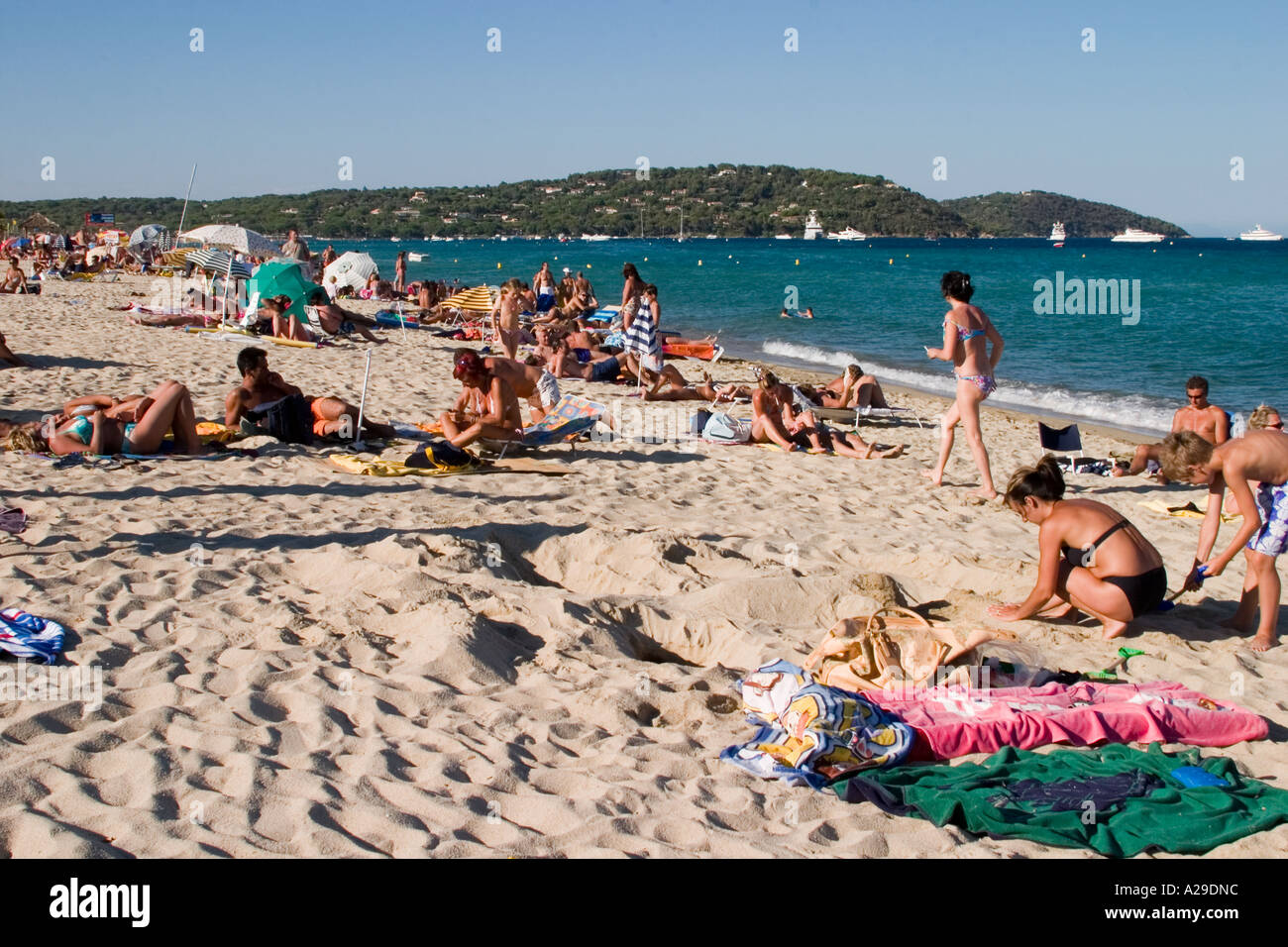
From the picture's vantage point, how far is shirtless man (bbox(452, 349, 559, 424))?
7426 millimetres

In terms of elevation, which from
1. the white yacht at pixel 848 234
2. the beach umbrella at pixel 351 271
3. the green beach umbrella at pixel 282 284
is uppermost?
the white yacht at pixel 848 234

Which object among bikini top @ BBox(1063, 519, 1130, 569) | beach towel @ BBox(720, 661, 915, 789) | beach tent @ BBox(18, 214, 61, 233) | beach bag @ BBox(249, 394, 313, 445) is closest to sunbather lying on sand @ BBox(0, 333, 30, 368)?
beach bag @ BBox(249, 394, 313, 445)

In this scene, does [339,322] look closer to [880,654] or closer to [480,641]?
[480,641]

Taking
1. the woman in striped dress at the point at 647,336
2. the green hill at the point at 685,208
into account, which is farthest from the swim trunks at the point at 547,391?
the green hill at the point at 685,208

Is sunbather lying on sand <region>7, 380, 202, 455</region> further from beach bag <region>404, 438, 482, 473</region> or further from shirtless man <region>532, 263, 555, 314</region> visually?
shirtless man <region>532, 263, 555, 314</region>

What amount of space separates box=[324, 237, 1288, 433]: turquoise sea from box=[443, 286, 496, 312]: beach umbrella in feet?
16.5

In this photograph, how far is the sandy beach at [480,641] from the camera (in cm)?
274

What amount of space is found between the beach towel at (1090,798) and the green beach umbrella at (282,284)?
1205cm

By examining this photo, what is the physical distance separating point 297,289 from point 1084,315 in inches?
885

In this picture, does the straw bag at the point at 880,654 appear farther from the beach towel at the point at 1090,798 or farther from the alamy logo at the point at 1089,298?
the alamy logo at the point at 1089,298

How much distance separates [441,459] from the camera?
6871 millimetres

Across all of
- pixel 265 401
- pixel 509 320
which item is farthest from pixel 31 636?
pixel 509 320

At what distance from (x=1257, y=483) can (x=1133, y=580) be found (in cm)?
70
